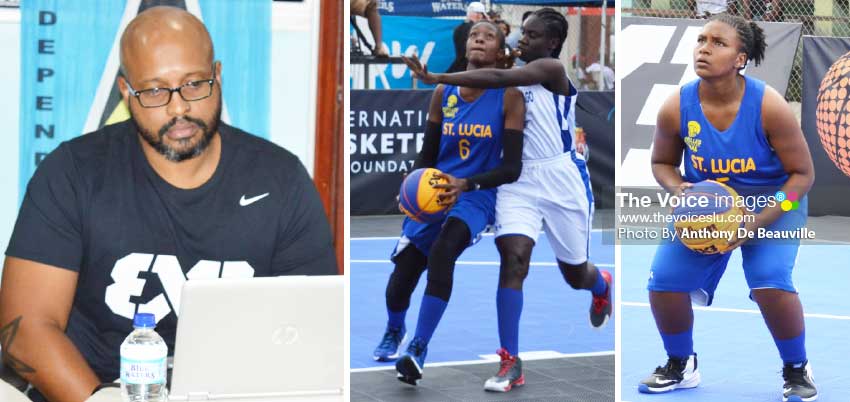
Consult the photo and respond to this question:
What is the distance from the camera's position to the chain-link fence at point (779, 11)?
557 cm

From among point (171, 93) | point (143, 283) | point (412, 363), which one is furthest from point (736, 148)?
point (143, 283)

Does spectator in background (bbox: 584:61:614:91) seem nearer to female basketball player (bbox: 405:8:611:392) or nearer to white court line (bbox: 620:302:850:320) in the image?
white court line (bbox: 620:302:850:320)

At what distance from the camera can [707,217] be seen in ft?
15.3

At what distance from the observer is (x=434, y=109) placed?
5.55 m

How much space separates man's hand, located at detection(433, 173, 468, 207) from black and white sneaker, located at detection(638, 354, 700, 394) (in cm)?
113

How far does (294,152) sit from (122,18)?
68 cm

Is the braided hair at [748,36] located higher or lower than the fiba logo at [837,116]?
higher

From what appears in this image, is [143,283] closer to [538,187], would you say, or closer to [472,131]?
[472,131]

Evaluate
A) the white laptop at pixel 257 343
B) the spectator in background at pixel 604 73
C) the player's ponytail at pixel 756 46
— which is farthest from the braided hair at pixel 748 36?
the spectator in background at pixel 604 73

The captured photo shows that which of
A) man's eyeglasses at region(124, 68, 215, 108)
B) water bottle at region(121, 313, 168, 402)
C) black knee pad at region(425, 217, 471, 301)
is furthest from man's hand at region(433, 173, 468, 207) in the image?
water bottle at region(121, 313, 168, 402)

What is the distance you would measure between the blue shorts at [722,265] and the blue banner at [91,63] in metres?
1.91

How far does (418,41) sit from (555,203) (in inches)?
274

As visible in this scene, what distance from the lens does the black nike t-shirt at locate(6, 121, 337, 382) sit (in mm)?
3688

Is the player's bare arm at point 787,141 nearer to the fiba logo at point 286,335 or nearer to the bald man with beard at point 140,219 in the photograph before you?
the bald man with beard at point 140,219
